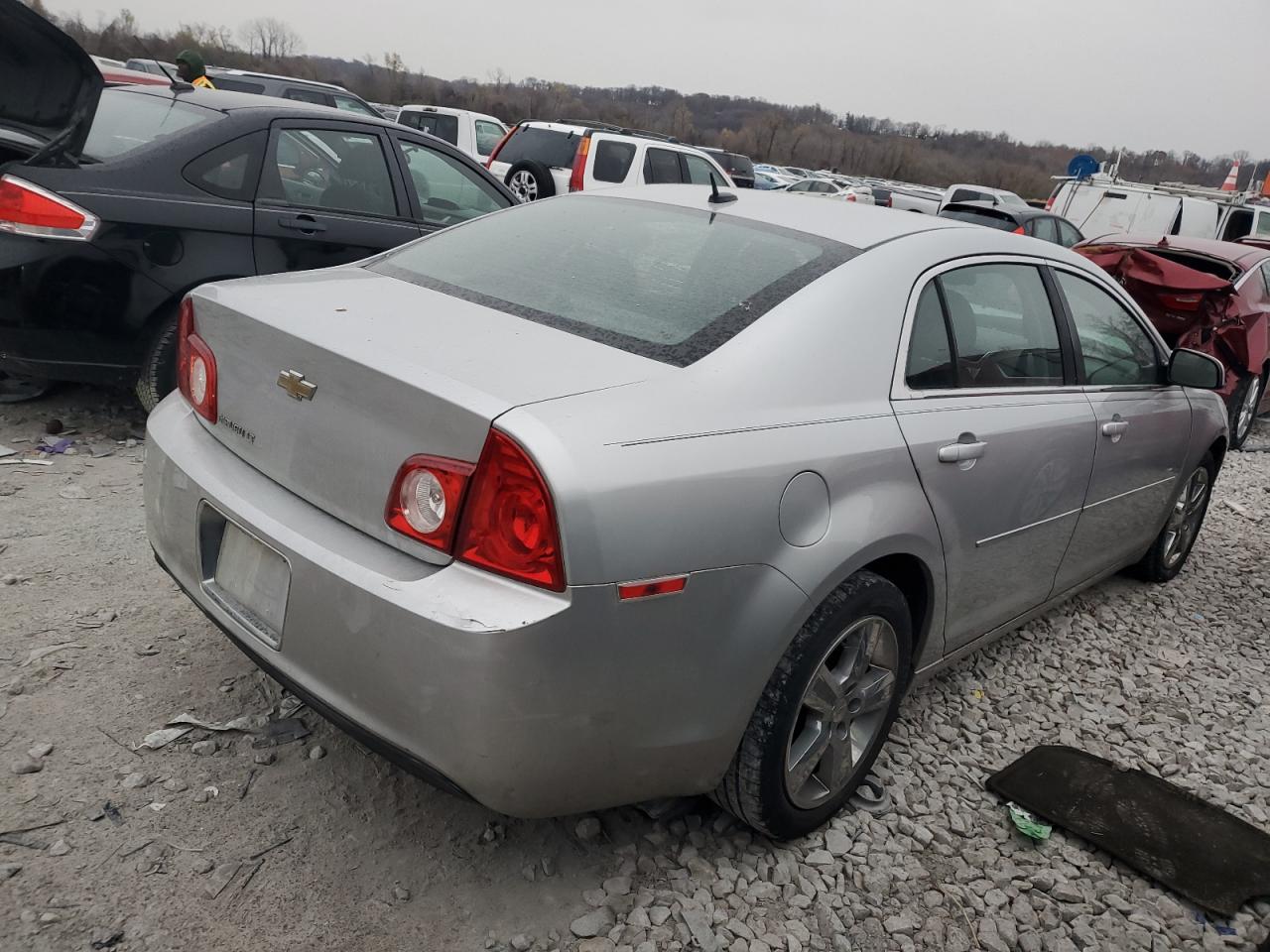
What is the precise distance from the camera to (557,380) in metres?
2.01

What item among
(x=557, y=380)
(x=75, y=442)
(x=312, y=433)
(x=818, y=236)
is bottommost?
(x=75, y=442)

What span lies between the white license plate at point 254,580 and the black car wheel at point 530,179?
29.5 ft

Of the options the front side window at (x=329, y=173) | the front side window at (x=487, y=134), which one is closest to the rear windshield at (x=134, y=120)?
the front side window at (x=329, y=173)

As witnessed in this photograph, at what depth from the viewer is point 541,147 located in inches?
450

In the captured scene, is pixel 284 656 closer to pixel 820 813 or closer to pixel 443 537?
pixel 443 537

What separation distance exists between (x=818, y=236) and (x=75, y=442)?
3.79 meters

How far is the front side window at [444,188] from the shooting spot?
222 inches

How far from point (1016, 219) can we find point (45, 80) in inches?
431

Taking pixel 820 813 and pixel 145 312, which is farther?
pixel 145 312

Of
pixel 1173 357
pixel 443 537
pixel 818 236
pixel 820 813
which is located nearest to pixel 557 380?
pixel 443 537

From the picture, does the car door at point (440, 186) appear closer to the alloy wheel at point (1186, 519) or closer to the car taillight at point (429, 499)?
the car taillight at point (429, 499)

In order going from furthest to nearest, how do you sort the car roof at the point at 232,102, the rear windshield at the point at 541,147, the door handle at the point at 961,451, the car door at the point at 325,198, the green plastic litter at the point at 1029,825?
the rear windshield at the point at 541,147
the car roof at the point at 232,102
the car door at the point at 325,198
the green plastic litter at the point at 1029,825
the door handle at the point at 961,451

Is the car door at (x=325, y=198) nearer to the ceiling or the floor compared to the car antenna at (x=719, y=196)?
nearer to the floor

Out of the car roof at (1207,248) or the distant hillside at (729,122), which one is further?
A: the distant hillside at (729,122)
